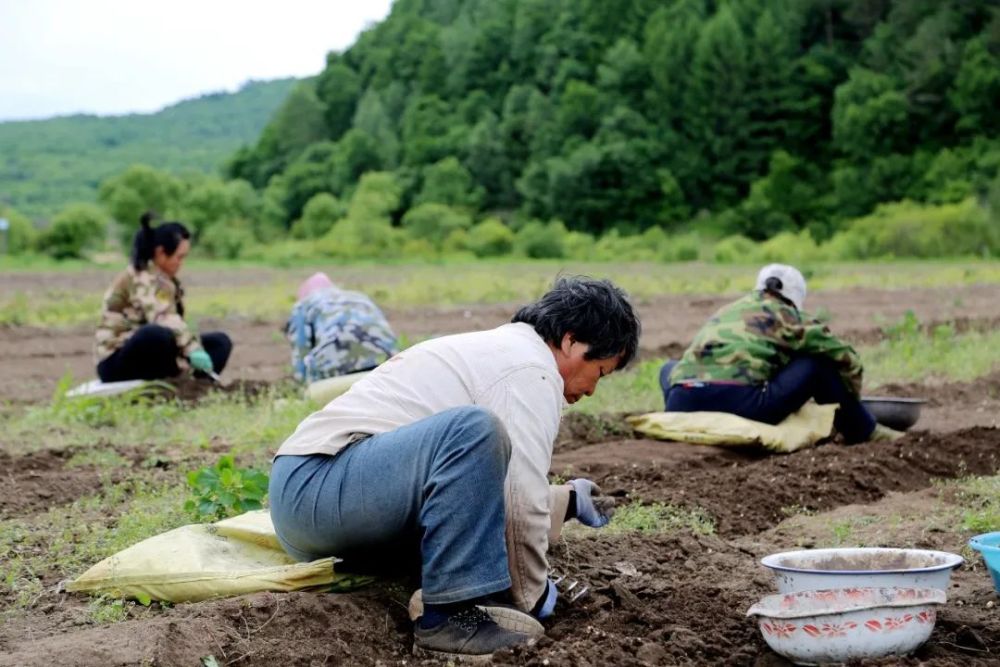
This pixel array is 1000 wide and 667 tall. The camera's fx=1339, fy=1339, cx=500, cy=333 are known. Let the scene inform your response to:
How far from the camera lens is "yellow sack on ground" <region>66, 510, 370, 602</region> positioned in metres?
4.16

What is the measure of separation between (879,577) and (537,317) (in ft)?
4.04

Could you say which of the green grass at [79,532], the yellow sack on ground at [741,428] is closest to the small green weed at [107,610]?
the green grass at [79,532]

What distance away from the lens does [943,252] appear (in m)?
34.7

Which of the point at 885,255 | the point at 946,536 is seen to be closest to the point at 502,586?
the point at 946,536

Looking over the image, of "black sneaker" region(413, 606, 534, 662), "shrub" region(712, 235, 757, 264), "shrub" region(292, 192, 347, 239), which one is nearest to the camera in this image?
"black sneaker" region(413, 606, 534, 662)

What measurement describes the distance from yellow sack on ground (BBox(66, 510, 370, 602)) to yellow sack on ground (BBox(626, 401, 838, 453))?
3438 mm

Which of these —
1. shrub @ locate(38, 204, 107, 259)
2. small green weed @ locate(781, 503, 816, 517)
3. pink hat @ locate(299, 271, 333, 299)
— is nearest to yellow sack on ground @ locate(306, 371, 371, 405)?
Result: pink hat @ locate(299, 271, 333, 299)

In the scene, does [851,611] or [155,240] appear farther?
[155,240]

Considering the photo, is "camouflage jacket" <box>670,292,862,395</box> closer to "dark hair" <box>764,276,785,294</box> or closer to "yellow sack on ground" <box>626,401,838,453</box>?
"dark hair" <box>764,276,785,294</box>

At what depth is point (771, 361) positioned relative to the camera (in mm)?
7426

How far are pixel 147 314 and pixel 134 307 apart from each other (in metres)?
0.11

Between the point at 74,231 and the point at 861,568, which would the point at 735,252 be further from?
the point at 861,568

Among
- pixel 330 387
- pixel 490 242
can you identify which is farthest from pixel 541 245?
pixel 330 387

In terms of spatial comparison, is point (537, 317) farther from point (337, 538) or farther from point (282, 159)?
point (282, 159)
